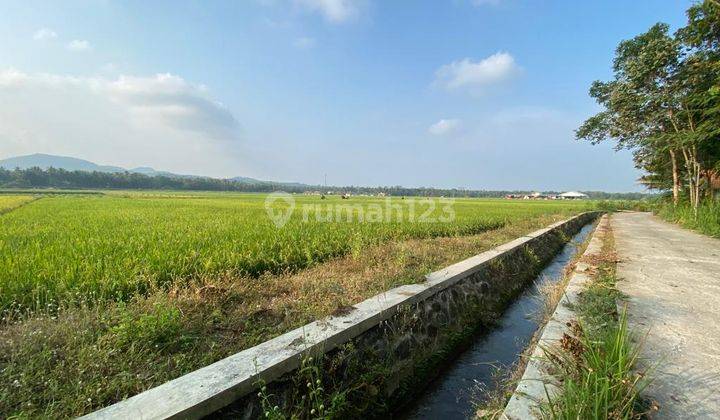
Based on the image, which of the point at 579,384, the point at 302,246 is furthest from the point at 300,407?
the point at 302,246

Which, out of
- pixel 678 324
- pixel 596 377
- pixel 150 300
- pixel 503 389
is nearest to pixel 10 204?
→ pixel 150 300

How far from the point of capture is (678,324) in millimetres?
3176

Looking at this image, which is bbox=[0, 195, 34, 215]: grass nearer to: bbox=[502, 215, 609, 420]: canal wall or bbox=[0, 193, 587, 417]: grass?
bbox=[0, 193, 587, 417]: grass

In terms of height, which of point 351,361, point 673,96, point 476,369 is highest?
point 673,96

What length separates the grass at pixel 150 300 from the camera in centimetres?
214

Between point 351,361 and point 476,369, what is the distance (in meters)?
1.77

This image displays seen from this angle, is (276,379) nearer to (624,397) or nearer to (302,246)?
(624,397)

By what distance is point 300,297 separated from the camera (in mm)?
3785

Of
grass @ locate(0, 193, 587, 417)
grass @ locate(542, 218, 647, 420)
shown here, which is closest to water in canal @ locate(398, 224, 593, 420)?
grass @ locate(542, 218, 647, 420)

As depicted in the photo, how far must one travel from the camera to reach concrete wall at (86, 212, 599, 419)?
189 cm

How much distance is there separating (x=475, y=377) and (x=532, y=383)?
1.63 meters

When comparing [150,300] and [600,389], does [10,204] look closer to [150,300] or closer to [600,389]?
[150,300]

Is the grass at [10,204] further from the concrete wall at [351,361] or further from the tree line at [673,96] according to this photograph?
the tree line at [673,96]

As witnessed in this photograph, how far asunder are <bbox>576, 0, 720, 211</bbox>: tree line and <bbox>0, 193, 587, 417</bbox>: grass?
1085 centimetres
